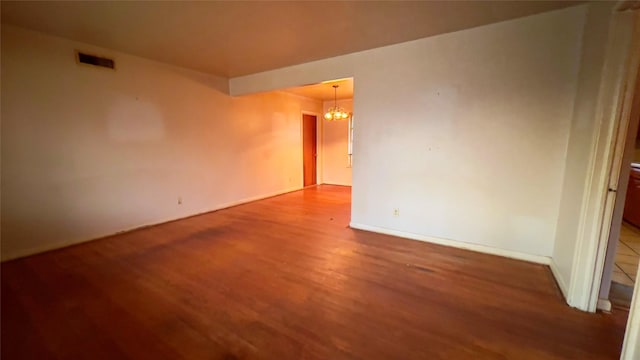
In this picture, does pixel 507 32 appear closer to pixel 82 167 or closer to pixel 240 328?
pixel 240 328

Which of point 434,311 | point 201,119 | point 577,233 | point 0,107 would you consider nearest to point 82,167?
point 0,107

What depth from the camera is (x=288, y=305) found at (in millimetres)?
2127

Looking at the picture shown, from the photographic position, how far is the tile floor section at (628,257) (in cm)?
260

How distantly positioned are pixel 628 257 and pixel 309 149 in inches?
246

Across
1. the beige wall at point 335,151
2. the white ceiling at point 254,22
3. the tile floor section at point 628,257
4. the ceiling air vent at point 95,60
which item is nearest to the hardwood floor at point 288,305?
the tile floor section at point 628,257

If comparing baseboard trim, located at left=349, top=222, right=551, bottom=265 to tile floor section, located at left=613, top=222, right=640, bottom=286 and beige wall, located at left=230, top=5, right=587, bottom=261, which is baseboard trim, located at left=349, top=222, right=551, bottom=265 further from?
tile floor section, located at left=613, top=222, right=640, bottom=286

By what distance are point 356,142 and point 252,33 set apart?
1.85 meters

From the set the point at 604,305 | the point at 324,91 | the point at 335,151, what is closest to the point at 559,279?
the point at 604,305

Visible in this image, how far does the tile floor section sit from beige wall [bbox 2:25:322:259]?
546 cm

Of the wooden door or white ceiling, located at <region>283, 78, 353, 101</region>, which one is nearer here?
white ceiling, located at <region>283, 78, 353, 101</region>

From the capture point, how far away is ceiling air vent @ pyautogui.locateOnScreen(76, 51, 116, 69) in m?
3.29

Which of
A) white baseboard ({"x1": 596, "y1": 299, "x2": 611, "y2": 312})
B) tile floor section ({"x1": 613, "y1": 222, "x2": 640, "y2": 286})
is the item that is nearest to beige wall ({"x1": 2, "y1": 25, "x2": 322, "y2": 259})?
white baseboard ({"x1": 596, "y1": 299, "x2": 611, "y2": 312})

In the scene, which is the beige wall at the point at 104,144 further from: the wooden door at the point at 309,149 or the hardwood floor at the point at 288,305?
the wooden door at the point at 309,149

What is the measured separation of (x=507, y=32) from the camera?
275cm
